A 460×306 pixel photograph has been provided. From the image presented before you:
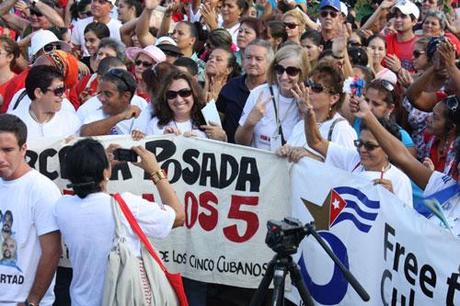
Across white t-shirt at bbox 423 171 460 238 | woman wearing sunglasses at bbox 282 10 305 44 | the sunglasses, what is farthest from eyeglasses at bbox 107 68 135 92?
woman wearing sunglasses at bbox 282 10 305 44

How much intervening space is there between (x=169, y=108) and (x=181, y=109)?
0.36 ft

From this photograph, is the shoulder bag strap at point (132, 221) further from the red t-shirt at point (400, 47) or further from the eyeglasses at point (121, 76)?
the red t-shirt at point (400, 47)

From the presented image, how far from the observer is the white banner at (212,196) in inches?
268

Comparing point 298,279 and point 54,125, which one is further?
point 54,125

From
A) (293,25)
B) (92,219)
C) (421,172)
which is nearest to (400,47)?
(293,25)

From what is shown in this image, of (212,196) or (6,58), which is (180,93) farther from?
(6,58)

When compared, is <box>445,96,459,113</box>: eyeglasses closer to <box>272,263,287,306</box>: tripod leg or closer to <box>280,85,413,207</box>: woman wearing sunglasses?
<box>280,85,413,207</box>: woman wearing sunglasses

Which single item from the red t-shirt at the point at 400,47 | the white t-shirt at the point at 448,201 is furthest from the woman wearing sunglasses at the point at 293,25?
the white t-shirt at the point at 448,201

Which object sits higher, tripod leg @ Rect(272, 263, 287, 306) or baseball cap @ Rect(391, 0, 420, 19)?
baseball cap @ Rect(391, 0, 420, 19)

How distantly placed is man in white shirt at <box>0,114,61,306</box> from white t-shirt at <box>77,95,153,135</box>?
1722 mm

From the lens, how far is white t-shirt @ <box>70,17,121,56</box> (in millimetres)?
12023

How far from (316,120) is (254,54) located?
5.35 ft

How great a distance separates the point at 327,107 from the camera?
6895 millimetres

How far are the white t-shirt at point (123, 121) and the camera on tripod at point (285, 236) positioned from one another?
101 inches
